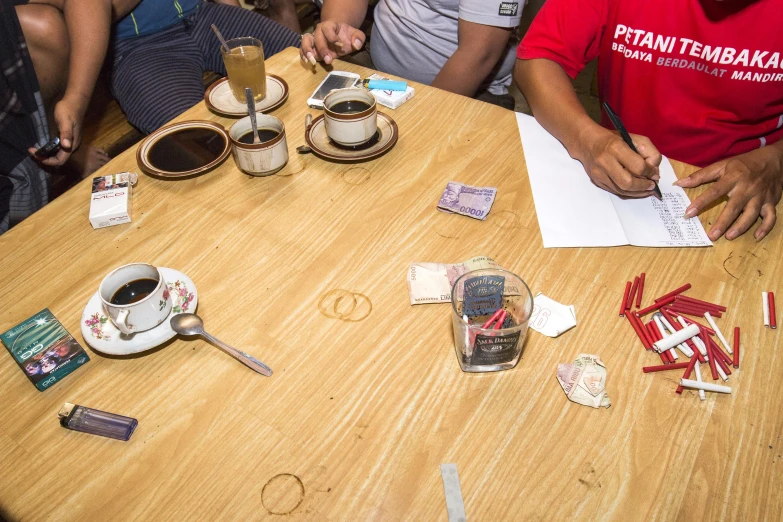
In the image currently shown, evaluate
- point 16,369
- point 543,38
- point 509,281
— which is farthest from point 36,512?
point 543,38

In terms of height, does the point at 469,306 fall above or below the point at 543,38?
below

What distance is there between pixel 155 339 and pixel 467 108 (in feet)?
2.91

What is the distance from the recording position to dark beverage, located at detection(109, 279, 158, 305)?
0.82 metres

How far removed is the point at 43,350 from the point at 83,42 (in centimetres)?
133

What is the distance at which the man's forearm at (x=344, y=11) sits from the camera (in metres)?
1.73

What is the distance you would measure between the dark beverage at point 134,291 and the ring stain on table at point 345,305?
0.28 meters

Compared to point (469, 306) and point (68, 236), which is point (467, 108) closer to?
point (469, 306)

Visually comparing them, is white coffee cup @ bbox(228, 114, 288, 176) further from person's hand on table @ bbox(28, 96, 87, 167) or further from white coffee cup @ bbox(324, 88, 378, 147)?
person's hand on table @ bbox(28, 96, 87, 167)

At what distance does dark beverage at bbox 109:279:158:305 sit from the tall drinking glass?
0.65 m

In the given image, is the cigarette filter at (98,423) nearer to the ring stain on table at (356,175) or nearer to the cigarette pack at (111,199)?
the cigarette pack at (111,199)

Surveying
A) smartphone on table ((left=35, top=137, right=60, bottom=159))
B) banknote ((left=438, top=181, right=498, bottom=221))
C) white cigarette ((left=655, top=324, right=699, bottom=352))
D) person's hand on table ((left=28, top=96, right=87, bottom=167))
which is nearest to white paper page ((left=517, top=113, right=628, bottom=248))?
banknote ((left=438, top=181, right=498, bottom=221))

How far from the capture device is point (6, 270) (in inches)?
36.8

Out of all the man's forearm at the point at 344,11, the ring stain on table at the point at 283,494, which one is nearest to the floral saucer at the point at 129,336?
the ring stain on table at the point at 283,494

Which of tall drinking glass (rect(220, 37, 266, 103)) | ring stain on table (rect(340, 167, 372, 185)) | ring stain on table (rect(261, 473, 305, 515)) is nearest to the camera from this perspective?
ring stain on table (rect(261, 473, 305, 515))
